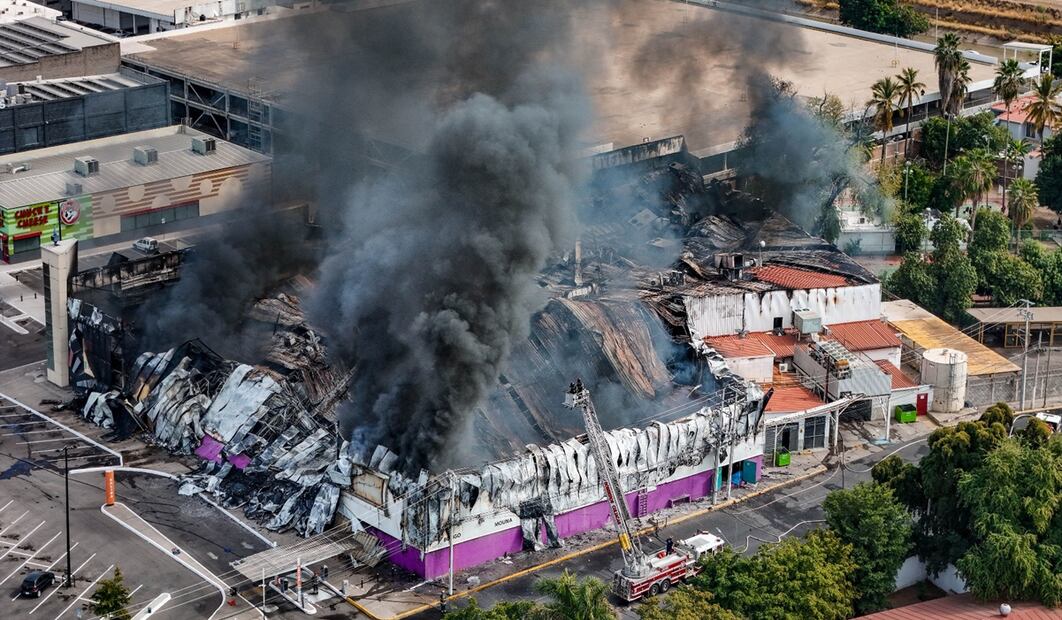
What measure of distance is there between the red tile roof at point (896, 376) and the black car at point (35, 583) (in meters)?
36.2

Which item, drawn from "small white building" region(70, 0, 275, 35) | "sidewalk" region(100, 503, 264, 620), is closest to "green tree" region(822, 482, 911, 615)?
"sidewalk" region(100, 503, 264, 620)

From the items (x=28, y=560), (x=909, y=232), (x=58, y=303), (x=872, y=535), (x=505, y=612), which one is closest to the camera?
(x=505, y=612)

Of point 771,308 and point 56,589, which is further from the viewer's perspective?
point 771,308

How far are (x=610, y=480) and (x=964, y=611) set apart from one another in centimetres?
1290

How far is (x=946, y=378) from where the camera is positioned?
76.2 meters

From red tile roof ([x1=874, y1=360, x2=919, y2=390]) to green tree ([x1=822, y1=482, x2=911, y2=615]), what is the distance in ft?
52.1

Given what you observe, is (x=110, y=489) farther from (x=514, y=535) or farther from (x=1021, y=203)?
(x=1021, y=203)

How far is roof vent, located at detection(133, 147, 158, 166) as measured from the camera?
9431cm

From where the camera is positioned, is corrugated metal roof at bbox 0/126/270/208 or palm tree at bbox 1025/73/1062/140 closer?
corrugated metal roof at bbox 0/126/270/208

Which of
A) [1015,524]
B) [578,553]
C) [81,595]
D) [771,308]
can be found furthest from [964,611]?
[81,595]

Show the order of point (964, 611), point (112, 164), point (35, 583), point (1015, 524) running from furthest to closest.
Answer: point (112, 164) → point (35, 583) → point (1015, 524) → point (964, 611)

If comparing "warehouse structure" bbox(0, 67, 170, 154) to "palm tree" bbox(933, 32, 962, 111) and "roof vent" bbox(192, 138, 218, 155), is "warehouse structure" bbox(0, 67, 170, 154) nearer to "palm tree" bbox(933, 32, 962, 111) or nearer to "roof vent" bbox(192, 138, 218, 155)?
"roof vent" bbox(192, 138, 218, 155)

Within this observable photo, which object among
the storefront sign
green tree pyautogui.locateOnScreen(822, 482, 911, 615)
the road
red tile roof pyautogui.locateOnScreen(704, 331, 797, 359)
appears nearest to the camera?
green tree pyautogui.locateOnScreen(822, 482, 911, 615)

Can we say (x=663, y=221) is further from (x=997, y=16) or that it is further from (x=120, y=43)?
(x=997, y=16)
